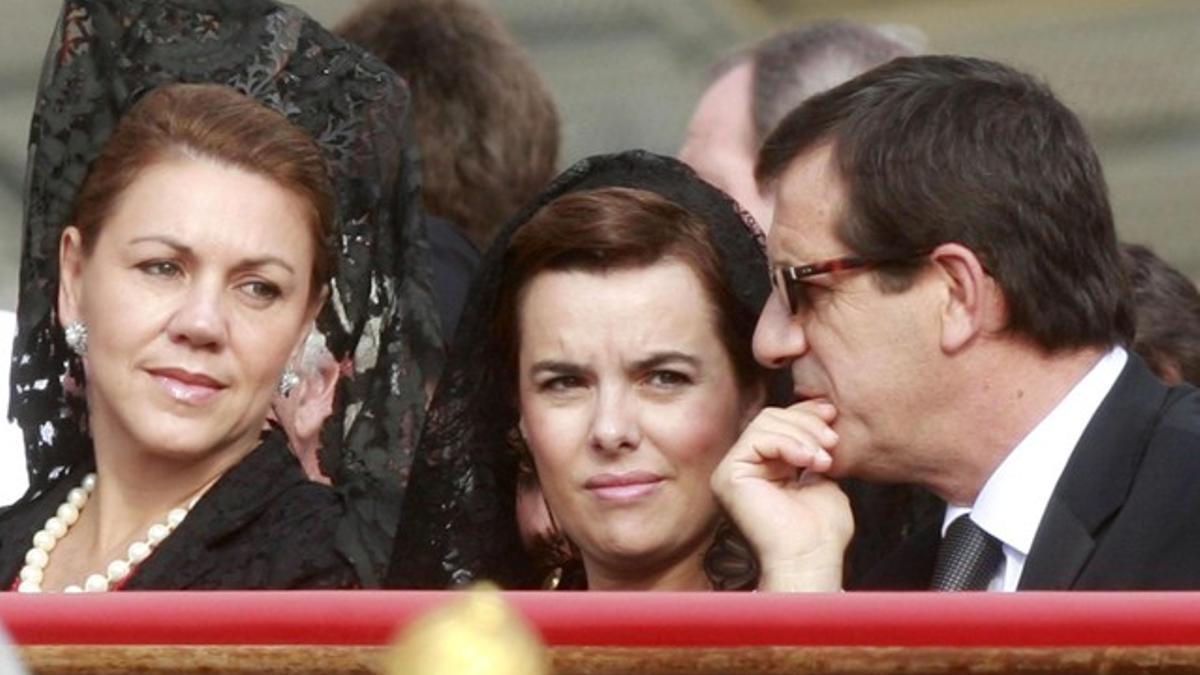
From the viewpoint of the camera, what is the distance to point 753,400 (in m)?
4.21

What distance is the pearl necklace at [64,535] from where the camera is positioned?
408 centimetres

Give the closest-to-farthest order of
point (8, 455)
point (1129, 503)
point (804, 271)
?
1. point (1129, 503)
2. point (804, 271)
3. point (8, 455)

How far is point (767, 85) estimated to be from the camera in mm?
5543

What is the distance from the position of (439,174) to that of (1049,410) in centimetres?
157

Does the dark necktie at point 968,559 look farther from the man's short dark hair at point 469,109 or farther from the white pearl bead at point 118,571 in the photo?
the man's short dark hair at point 469,109

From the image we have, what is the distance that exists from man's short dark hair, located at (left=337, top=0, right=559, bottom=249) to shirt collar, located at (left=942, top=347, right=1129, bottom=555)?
1454 millimetres

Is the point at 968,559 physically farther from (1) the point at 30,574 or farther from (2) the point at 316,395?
(1) the point at 30,574

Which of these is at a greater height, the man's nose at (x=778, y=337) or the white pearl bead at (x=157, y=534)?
the man's nose at (x=778, y=337)

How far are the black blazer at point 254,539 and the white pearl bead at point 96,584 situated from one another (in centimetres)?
3

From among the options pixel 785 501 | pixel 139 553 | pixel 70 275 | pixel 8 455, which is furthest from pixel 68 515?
pixel 785 501

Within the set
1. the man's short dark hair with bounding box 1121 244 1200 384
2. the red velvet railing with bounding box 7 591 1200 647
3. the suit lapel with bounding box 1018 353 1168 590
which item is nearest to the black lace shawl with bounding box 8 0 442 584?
the suit lapel with bounding box 1018 353 1168 590

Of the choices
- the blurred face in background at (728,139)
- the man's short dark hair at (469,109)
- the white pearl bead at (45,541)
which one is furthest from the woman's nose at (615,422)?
the blurred face in background at (728,139)

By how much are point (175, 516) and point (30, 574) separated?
0.65 feet

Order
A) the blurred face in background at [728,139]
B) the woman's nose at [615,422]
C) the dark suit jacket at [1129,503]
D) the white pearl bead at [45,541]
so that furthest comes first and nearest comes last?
the blurred face in background at [728,139], the white pearl bead at [45,541], the woman's nose at [615,422], the dark suit jacket at [1129,503]
